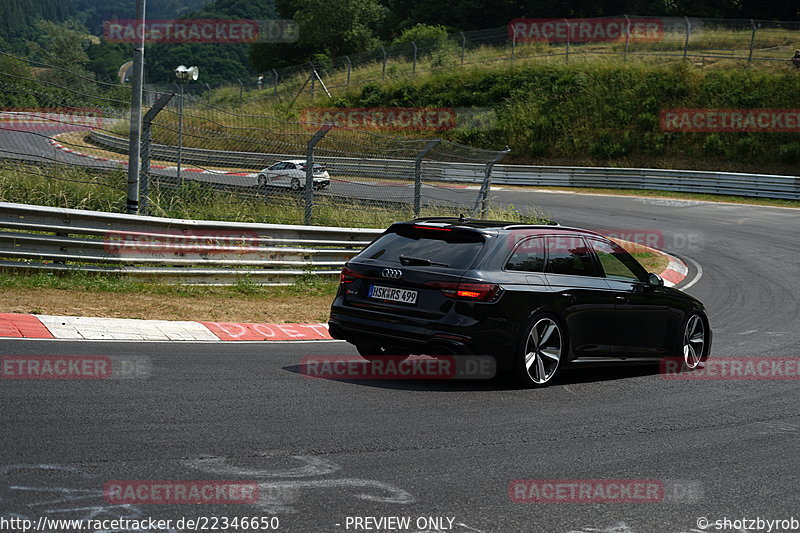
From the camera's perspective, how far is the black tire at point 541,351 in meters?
7.91

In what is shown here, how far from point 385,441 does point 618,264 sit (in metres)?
3.93

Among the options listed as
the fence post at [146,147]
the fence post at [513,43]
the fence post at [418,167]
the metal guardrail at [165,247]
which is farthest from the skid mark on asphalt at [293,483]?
the fence post at [513,43]

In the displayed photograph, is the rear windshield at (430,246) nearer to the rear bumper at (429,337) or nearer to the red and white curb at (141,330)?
the rear bumper at (429,337)

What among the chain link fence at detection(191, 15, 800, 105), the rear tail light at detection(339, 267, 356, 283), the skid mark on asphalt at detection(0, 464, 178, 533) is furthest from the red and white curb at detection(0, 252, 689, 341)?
the chain link fence at detection(191, 15, 800, 105)

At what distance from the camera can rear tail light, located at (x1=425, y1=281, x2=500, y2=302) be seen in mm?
7754

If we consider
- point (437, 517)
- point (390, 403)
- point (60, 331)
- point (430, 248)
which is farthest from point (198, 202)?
point (437, 517)

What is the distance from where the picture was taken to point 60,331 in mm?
9320

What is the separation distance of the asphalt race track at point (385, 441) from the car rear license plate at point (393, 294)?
729 mm

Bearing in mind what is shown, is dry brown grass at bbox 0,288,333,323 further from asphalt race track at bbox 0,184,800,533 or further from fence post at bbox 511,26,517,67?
fence post at bbox 511,26,517,67

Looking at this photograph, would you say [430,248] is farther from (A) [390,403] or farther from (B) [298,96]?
(B) [298,96]

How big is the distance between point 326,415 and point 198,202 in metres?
9.16

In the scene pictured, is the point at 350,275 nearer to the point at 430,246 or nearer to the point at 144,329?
the point at 430,246

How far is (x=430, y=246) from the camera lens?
324 inches

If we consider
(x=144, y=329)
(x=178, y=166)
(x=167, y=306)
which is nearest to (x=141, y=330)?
(x=144, y=329)
